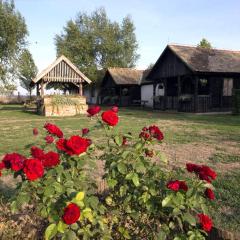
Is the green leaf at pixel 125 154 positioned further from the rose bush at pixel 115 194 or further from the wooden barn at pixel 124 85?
the wooden barn at pixel 124 85

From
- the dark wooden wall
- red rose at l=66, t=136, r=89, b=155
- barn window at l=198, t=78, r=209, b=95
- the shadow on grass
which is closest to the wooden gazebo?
the shadow on grass

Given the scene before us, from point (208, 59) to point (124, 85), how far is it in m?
13.7

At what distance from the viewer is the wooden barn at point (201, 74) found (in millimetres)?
23469

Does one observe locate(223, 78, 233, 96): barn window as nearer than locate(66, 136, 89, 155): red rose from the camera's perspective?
No

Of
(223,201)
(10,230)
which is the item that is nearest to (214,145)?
(223,201)

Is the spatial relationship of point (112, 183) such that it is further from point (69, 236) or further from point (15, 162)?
point (15, 162)

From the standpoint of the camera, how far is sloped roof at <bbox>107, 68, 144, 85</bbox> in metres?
36.4

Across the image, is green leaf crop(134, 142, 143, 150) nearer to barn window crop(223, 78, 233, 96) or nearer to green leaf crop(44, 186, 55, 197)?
green leaf crop(44, 186, 55, 197)

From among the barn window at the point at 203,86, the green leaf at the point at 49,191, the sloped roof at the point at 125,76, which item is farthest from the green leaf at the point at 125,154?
the sloped roof at the point at 125,76

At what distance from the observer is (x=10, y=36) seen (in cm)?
3831

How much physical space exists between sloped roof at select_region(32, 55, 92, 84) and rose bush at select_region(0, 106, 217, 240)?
22.8 m

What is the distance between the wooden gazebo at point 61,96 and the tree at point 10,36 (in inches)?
536

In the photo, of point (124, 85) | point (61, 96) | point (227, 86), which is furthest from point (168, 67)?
point (124, 85)

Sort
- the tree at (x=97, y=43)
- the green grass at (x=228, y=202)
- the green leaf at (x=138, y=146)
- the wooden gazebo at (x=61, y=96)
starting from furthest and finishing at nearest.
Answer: the tree at (x=97, y=43) → the wooden gazebo at (x=61, y=96) → the green grass at (x=228, y=202) → the green leaf at (x=138, y=146)
